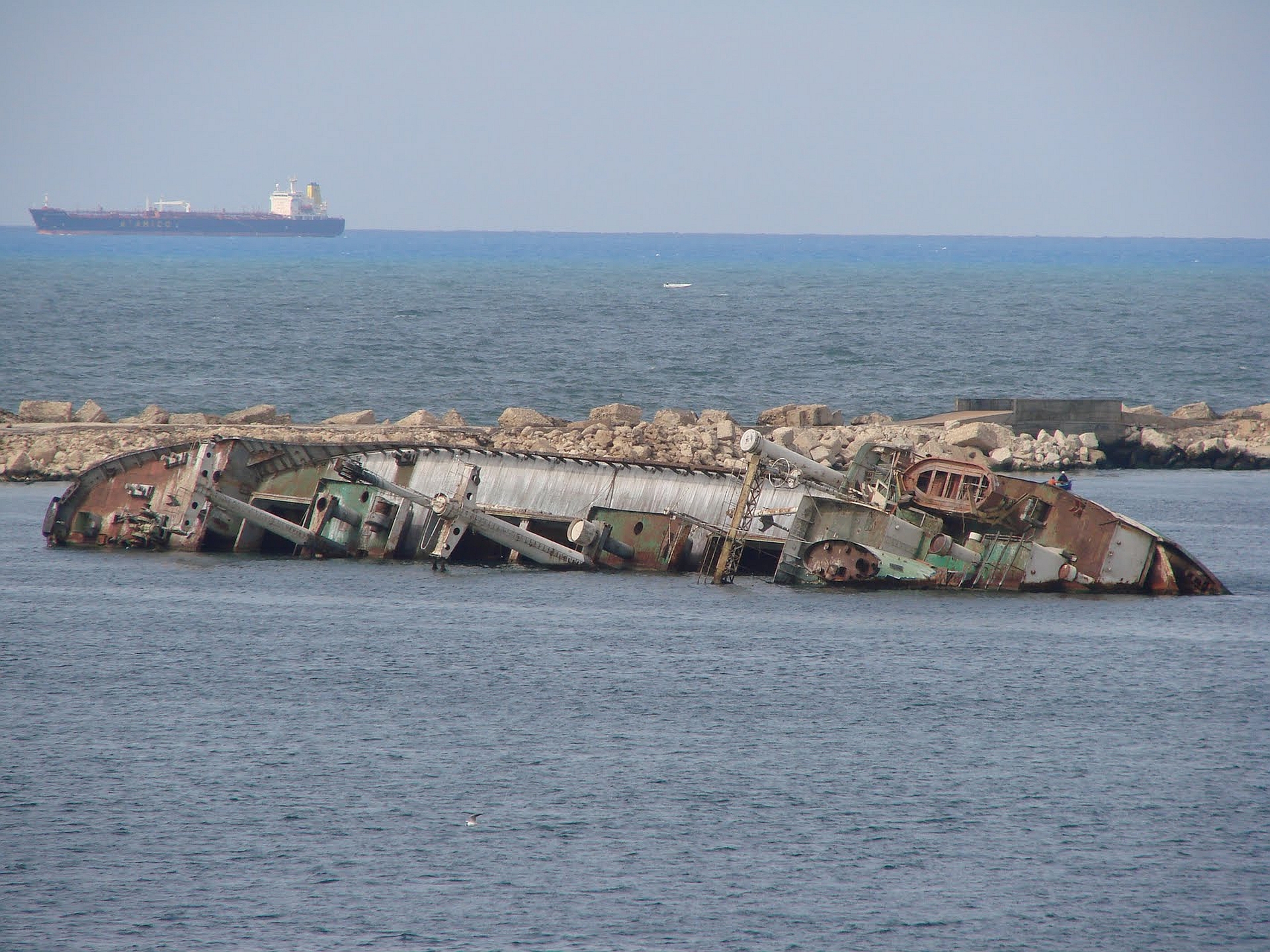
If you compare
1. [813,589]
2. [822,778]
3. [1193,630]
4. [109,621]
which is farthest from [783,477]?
[109,621]

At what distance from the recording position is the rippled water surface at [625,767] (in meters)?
31.0

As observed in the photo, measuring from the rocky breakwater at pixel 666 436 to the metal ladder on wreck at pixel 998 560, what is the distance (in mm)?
24115

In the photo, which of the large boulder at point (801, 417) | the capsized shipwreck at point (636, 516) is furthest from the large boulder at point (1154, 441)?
the capsized shipwreck at point (636, 516)

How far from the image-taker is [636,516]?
62.9m

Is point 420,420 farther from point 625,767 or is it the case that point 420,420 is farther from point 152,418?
point 625,767

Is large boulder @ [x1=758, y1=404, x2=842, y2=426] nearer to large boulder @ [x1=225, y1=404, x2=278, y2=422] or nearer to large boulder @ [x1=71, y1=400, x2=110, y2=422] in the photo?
large boulder @ [x1=225, y1=404, x2=278, y2=422]

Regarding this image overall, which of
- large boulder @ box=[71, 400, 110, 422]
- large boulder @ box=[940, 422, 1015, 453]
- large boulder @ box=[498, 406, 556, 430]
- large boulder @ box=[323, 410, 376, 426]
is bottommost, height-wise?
large boulder @ box=[71, 400, 110, 422]

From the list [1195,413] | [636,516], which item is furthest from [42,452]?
[1195,413]

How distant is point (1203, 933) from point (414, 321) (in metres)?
172

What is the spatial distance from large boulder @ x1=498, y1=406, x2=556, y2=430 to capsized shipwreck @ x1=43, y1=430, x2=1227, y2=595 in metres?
25.4

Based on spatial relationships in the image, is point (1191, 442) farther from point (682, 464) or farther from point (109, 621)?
point (109, 621)

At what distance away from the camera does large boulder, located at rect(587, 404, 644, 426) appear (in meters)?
91.9

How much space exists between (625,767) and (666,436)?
48622mm

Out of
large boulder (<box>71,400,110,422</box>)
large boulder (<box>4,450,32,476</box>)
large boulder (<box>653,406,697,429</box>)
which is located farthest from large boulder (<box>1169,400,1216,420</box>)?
large boulder (<box>4,450,32,476</box>)
